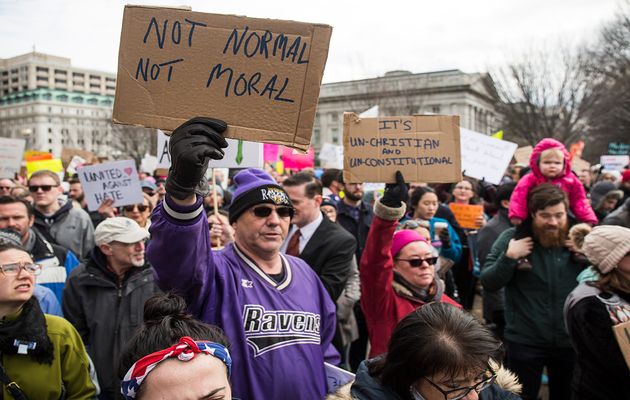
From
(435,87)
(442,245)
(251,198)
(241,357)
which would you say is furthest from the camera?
(435,87)

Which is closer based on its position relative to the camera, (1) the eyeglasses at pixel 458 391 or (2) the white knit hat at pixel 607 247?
(1) the eyeglasses at pixel 458 391

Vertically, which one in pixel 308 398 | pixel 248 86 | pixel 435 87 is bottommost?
pixel 308 398

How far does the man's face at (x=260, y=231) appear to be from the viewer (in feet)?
8.86

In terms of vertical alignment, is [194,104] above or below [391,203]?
above

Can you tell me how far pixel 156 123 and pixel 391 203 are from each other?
1.39 meters

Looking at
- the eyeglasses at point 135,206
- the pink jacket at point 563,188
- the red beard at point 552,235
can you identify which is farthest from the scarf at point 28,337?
the pink jacket at point 563,188

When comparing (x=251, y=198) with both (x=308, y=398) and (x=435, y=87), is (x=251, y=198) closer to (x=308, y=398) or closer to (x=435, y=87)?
(x=308, y=398)

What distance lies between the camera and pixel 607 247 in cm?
316

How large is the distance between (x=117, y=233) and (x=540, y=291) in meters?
3.15

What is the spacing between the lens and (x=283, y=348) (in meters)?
2.50

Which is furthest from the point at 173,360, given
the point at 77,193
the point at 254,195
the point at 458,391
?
the point at 77,193

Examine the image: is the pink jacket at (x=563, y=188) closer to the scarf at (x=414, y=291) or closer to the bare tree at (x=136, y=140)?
the scarf at (x=414, y=291)

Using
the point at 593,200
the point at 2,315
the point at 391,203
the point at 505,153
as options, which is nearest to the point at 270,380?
the point at 391,203

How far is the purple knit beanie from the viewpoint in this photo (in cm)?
280
